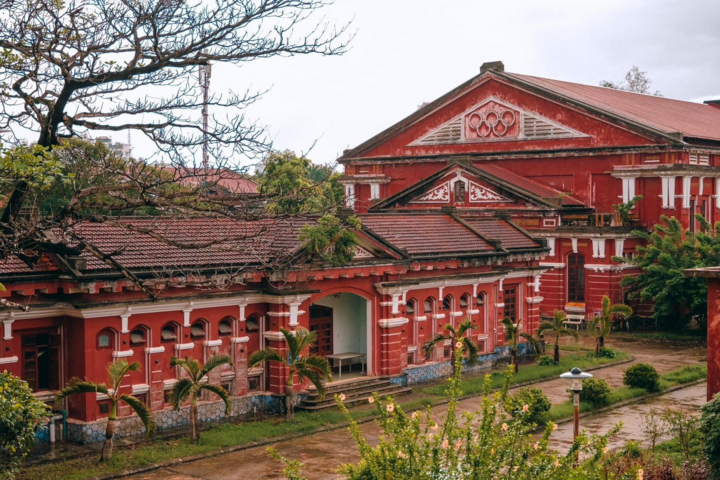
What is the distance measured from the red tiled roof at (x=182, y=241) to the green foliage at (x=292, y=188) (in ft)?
3.11

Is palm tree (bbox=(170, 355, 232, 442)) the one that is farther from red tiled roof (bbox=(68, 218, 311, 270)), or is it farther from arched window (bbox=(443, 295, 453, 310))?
arched window (bbox=(443, 295, 453, 310))

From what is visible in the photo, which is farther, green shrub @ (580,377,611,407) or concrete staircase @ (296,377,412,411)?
green shrub @ (580,377,611,407)

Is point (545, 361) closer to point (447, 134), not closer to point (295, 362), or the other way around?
point (295, 362)

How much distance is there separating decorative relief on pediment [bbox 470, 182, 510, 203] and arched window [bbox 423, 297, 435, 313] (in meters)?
13.8

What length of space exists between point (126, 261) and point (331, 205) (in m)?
5.29

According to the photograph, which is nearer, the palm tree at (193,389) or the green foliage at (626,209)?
the palm tree at (193,389)

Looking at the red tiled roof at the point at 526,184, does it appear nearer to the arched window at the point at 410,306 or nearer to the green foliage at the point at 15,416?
the arched window at the point at 410,306

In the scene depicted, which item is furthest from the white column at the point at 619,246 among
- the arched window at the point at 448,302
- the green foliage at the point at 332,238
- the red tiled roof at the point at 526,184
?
the green foliage at the point at 332,238

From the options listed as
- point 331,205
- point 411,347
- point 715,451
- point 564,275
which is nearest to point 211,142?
point 331,205

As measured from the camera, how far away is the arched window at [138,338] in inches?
871

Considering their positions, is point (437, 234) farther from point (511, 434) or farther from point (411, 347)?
point (511, 434)

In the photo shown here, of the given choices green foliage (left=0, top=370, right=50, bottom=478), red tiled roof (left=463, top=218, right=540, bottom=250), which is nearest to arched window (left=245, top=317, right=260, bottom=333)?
green foliage (left=0, top=370, right=50, bottom=478)

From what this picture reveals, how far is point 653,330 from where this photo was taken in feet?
134

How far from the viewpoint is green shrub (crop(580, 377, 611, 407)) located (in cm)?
2555
